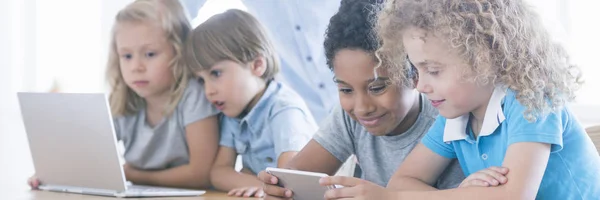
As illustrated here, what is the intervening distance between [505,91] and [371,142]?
501 millimetres

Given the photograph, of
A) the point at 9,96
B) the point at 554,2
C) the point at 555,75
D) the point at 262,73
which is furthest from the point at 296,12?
the point at 9,96

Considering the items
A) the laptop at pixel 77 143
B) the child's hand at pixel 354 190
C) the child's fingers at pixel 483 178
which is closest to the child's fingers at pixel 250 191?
the laptop at pixel 77 143

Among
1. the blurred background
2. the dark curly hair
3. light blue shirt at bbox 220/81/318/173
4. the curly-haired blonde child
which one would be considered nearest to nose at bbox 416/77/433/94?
the curly-haired blonde child

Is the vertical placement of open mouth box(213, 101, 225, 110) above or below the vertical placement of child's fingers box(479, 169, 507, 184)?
above

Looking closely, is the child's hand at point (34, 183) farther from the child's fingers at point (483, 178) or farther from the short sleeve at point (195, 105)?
the child's fingers at point (483, 178)

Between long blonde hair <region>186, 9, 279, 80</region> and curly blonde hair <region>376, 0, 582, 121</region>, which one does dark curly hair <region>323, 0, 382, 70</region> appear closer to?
curly blonde hair <region>376, 0, 582, 121</region>

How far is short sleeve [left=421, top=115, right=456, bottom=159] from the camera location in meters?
1.49

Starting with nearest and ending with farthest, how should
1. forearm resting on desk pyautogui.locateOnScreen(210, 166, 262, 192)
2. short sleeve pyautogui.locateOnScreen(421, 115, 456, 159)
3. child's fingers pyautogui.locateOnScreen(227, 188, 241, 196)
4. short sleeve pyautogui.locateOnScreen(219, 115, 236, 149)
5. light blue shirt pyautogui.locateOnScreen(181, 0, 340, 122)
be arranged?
1. short sleeve pyautogui.locateOnScreen(421, 115, 456, 159)
2. child's fingers pyautogui.locateOnScreen(227, 188, 241, 196)
3. forearm resting on desk pyautogui.locateOnScreen(210, 166, 262, 192)
4. short sleeve pyautogui.locateOnScreen(219, 115, 236, 149)
5. light blue shirt pyautogui.locateOnScreen(181, 0, 340, 122)

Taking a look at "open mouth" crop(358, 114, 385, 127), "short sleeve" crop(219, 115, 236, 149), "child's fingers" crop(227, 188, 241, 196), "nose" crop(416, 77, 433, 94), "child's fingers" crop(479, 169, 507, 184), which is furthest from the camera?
"short sleeve" crop(219, 115, 236, 149)

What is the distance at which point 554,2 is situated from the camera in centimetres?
303

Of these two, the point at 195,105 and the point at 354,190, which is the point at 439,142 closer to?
the point at 354,190

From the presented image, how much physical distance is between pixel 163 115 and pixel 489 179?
4.21 feet

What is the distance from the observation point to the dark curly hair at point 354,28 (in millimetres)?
1583

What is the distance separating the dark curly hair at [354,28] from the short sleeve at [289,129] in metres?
0.44
